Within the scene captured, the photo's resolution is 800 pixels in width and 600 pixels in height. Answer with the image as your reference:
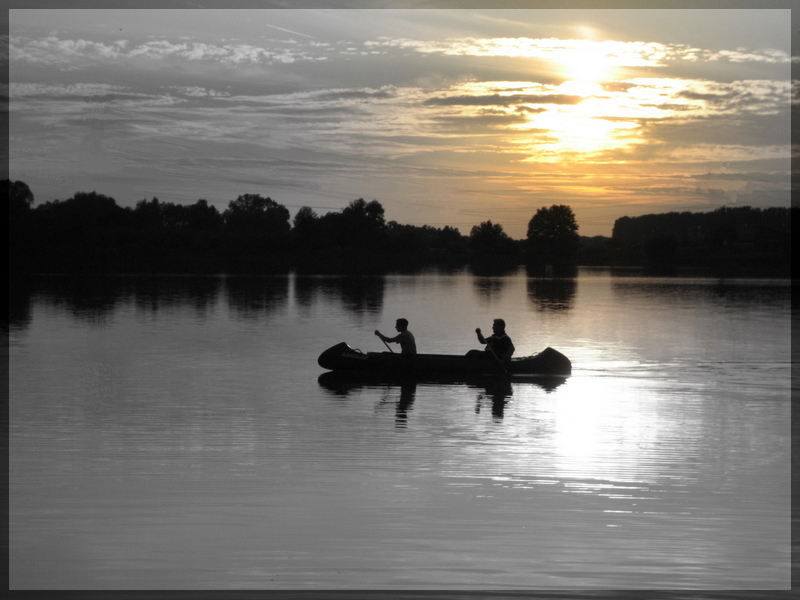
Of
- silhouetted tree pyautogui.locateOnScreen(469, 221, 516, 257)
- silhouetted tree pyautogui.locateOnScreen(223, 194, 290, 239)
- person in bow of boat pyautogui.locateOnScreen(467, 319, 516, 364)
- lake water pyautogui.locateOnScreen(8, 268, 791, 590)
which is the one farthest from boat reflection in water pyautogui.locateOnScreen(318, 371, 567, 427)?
silhouetted tree pyautogui.locateOnScreen(469, 221, 516, 257)

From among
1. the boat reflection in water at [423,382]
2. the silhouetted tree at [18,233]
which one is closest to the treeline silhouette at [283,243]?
→ the silhouetted tree at [18,233]

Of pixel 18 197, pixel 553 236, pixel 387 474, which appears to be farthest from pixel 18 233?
pixel 553 236

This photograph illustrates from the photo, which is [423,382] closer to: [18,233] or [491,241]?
[18,233]

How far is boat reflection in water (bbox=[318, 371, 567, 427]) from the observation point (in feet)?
55.0

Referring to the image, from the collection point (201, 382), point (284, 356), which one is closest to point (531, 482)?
point (201, 382)

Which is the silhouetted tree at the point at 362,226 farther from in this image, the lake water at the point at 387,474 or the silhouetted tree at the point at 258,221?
the lake water at the point at 387,474

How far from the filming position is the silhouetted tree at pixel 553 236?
158000 mm

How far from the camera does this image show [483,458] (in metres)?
11.1

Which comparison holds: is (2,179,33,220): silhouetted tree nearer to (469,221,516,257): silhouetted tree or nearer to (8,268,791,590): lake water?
(8,268,791,590): lake water

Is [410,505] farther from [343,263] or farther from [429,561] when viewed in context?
[343,263]

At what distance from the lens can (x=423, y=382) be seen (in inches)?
709

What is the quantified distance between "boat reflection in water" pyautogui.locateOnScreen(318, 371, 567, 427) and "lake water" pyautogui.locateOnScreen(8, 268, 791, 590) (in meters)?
0.13

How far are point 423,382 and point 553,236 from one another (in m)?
145

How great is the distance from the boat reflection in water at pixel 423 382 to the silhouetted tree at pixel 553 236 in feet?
466
